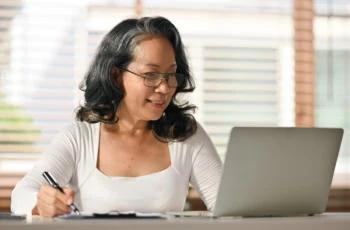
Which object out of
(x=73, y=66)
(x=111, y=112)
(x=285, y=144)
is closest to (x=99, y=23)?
(x=73, y=66)

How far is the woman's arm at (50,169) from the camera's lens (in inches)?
86.4

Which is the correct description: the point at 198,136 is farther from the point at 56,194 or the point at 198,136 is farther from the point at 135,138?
the point at 56,194

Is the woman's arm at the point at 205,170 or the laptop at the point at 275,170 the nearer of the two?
the laptop at the point at 275,170

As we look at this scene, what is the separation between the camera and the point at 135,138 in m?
2.57

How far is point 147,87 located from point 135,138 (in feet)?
0.70

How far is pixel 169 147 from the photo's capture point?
2588 millimetres

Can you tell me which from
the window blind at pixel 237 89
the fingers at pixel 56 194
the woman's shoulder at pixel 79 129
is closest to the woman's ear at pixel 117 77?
the woman's shoulder at pixel 79 129

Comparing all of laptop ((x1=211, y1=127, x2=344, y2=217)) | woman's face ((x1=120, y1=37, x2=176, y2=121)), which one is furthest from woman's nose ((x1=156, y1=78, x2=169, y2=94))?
laptop ((x1=211, y1=127, x2=344, y2=217))

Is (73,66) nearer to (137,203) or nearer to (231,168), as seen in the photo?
(137,203)

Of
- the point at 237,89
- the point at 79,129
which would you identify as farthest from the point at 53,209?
the point at 237,89

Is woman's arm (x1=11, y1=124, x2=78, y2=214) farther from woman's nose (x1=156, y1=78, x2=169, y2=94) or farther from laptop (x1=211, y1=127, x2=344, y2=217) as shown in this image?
laptop (x1=211, y1=127, x2=344, y2=217)

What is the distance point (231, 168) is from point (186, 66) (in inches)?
41.2

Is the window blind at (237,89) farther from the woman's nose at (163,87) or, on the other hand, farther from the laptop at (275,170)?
the laptop at (275,170)

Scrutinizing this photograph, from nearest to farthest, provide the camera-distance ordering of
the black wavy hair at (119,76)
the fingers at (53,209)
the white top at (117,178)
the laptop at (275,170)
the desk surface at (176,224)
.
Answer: the desk surface at (176,224), the laptop at (275,170), the fingers at (53,209), the white top at (117,178), the black wavy hair at (119,76)
